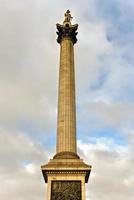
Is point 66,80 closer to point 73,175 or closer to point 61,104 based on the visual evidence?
point 61,104

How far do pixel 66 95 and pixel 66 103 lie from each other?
915 mm

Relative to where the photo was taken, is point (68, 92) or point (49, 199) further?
point (68, 92)

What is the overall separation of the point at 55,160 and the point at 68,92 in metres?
7.29

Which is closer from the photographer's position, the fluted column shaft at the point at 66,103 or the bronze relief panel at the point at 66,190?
the bronze relief panel at the point at 66,190

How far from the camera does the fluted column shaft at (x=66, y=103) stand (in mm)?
33062

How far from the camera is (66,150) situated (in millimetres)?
32531

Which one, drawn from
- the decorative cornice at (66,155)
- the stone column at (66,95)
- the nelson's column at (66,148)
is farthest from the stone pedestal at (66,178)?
the stone column at (66,95)

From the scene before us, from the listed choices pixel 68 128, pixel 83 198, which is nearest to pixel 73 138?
pixel 68 128

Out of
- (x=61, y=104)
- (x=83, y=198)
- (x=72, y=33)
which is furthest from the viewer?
(x=72, y=33)

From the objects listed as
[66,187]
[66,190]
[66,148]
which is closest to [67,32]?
[66,148]

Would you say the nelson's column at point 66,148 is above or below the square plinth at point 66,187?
above

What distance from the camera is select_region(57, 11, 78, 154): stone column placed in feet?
109

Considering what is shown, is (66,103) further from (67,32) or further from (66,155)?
(67,32)

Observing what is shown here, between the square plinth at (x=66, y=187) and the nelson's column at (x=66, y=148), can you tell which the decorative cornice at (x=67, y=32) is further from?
the square plinth at (x=66, y=187)
